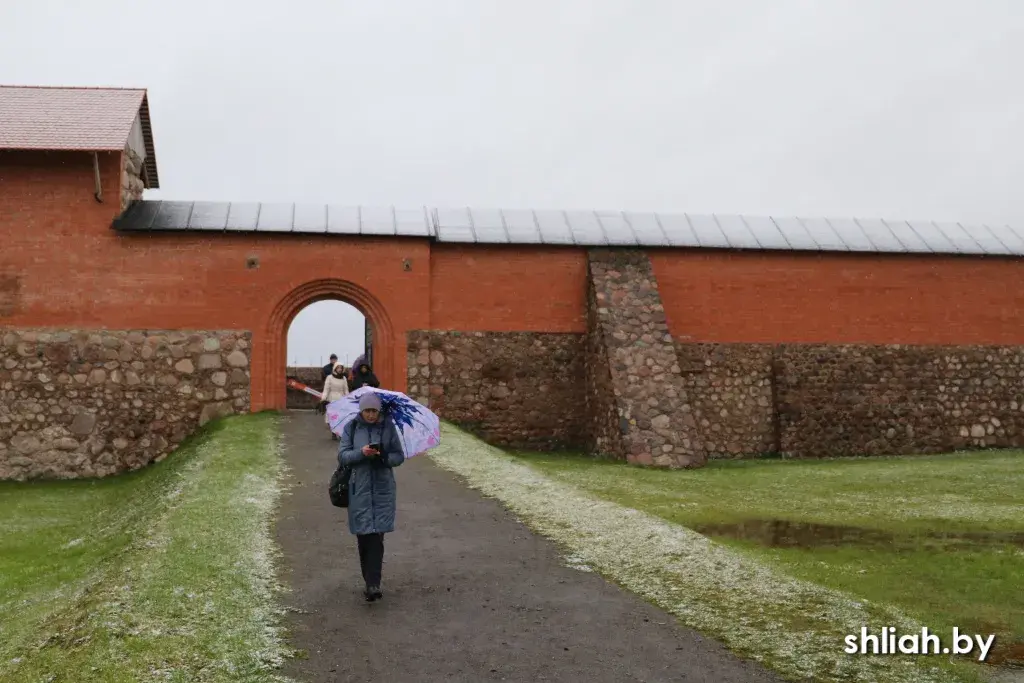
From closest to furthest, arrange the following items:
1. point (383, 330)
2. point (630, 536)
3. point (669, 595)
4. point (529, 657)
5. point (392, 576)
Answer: point (529, 657) → point (669, 595) → point (392, 576) → point (630, 536) → point (383, 330)

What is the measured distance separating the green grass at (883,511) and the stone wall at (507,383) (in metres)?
1.26

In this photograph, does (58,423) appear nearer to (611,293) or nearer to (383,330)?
(383,330)

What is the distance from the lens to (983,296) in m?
19.3

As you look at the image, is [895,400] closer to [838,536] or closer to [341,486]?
[838,536]

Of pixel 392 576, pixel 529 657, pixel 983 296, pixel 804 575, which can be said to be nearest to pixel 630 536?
pixel 804 575

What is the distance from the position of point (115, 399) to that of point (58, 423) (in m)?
1.06

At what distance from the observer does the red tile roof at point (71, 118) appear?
15914 millimetres

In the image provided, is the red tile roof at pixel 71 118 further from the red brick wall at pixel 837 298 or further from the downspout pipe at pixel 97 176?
the red brick wall at pixel 837 298

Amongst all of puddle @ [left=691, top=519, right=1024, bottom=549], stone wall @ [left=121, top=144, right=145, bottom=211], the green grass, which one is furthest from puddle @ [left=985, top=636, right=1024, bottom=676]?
stone wall @ [left=121, top=144, right=145, bottom=211]

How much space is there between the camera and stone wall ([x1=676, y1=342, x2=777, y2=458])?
18.0 metres

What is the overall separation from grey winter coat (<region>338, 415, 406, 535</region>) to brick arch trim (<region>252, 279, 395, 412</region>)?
35.6ft

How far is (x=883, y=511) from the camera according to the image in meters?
10.4

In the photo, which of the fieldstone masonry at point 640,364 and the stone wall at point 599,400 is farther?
the stone wall at point 599,400

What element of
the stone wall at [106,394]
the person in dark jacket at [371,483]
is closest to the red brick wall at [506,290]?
the stone wall at [106,394]
